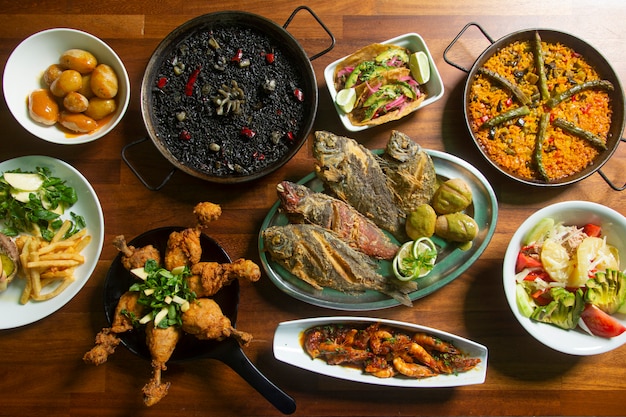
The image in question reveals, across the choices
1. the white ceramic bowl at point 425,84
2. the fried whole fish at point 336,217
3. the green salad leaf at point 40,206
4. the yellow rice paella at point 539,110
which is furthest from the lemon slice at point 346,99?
the green salad leaf at point 40,206

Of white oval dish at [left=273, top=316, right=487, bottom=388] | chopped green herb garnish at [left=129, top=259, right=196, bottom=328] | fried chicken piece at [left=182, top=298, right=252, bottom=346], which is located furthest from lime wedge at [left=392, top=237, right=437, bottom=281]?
chopped green herb garnish at [left=129, top=259, right=196, bottom=328]

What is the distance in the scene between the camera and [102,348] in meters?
2.50

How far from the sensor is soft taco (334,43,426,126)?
2.66 m

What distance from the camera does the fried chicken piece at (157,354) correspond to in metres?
2.49

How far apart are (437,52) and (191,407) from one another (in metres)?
2.34

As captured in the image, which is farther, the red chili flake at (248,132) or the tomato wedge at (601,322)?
the red chili flake at (248,132)

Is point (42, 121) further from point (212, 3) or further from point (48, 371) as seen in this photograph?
point (48, 371)

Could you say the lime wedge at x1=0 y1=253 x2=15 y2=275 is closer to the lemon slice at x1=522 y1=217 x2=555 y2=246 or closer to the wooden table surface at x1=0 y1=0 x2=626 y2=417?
the wooden table surface at x1=0 y1=0 x2=626 y2=417

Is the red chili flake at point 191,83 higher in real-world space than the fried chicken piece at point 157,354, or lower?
higher

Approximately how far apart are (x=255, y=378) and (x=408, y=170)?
1.28 meters

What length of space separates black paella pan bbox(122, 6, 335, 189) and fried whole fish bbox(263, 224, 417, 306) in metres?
0.38

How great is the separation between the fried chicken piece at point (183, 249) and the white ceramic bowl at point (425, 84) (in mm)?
939

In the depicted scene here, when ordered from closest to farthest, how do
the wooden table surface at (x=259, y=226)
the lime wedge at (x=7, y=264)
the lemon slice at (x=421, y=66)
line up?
the lime wedge at (x=7, y=264), the lemon slice at (x=421, y=66), the wooden table surface at (x=259, y=226)

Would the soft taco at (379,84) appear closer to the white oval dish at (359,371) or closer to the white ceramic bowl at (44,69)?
the white oval dish at (359,371)
